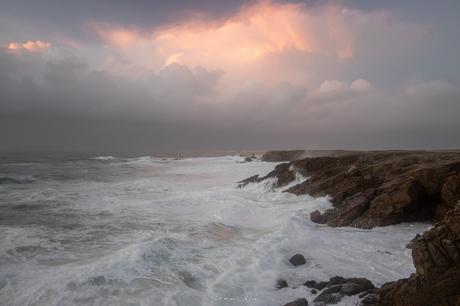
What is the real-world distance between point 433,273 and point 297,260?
16.8 ft

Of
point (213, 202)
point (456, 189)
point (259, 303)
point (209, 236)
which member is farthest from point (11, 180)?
point (456, 189)

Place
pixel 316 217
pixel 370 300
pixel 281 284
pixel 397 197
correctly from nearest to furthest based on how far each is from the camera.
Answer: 1. pixel 370 300
2. pixel 281 284
3. pixel 397 197
4. pixel 316 217

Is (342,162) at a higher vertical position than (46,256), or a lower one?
higher

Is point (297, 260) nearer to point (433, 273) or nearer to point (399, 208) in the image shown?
point (433, 273)

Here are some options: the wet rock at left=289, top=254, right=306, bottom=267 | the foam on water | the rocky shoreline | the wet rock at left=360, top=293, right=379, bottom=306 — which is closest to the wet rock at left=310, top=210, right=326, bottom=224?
the rocky shoreline

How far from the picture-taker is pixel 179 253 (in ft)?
41.6

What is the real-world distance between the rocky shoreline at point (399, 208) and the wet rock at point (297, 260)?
202 cm

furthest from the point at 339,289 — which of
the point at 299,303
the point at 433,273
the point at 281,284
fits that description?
the point at 433,273

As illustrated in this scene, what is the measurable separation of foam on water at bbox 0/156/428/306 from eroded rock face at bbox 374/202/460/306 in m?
1.08

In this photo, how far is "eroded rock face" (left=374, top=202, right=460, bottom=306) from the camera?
19.9ft

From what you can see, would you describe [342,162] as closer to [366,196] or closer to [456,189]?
[366,196]

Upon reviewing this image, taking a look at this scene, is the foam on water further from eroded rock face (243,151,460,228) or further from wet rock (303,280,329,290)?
eroded rock face (243,151,460,228)

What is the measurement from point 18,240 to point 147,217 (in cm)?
654

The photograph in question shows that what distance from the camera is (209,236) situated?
50.5 feet
